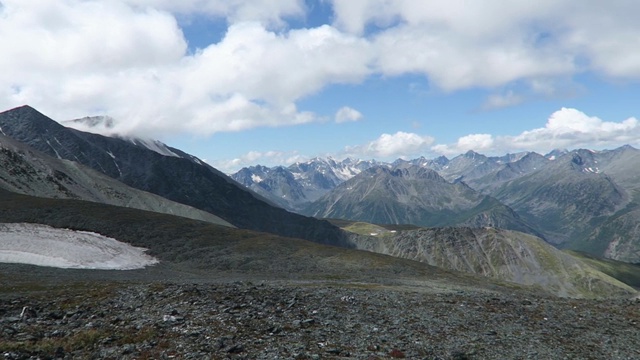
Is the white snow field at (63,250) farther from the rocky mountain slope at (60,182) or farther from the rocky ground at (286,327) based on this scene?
the rocky mountain slope at (60,182)

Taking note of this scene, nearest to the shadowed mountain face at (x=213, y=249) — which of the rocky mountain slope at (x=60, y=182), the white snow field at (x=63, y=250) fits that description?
the white snow field at (x=63, y=250)

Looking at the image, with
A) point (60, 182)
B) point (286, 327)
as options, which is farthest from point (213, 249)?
point (60, 182)

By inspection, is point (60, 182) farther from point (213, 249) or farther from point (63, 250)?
point (63, 250)

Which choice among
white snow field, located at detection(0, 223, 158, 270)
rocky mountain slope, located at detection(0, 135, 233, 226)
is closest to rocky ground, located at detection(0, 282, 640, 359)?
white snow field, located at detection(0, 223, 158, 270)

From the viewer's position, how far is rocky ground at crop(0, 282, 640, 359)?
2081 cm

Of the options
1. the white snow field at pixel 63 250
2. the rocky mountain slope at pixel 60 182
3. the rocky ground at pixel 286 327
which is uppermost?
the rocky mountain slope at pixel 60 182

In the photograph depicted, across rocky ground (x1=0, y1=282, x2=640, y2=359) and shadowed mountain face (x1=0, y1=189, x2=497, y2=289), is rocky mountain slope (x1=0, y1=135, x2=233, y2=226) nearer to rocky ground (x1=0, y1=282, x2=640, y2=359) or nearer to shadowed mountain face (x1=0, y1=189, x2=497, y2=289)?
shadowed mountain face (x1=0, y1=189, x2=497, y2=289)

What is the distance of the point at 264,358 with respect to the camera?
19.7 metres

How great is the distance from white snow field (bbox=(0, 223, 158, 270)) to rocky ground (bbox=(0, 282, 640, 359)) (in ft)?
101

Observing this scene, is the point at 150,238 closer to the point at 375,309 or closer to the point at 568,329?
the point at 375,309

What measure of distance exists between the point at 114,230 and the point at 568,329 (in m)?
82.8

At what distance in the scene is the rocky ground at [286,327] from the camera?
68.3ft

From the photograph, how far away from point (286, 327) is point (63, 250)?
54.1 meters

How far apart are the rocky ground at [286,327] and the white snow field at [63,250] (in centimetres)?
3067
